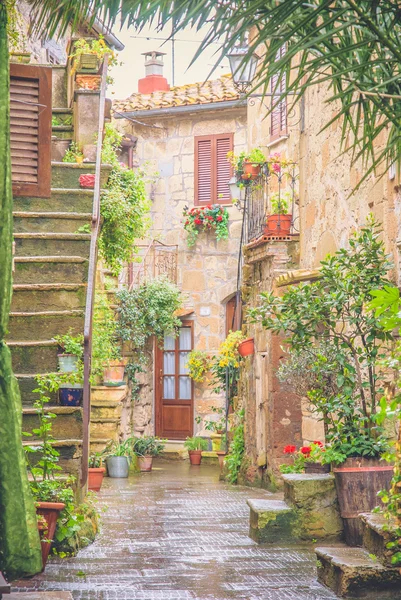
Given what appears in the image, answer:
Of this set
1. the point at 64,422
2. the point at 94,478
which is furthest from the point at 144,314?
the point at 64,422

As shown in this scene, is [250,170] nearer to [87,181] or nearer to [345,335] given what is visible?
[87,181]

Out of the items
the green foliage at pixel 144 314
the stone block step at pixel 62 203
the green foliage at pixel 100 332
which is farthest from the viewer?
the green foliage at pixel 144 314

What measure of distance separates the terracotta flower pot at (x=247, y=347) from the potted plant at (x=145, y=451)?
3399mm

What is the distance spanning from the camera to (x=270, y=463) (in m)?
11.9

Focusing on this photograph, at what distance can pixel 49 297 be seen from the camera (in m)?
9.03

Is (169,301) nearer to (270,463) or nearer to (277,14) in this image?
(270,463)

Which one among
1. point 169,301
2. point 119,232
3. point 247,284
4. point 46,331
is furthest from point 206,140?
point 46,331

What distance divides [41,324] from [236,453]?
18.8 ft

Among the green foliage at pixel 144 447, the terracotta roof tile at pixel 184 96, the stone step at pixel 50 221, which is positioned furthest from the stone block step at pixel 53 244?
the terracotta roof tile at pixel 184 96

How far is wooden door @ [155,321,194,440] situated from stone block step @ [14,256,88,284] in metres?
10.2

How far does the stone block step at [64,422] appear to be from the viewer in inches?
309

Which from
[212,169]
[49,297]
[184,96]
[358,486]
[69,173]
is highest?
[184,96]

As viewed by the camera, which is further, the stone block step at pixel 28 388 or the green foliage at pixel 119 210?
the green foliage at pixel 119 210

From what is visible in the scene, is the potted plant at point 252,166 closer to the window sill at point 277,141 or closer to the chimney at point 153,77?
the window sill at point 277,141
